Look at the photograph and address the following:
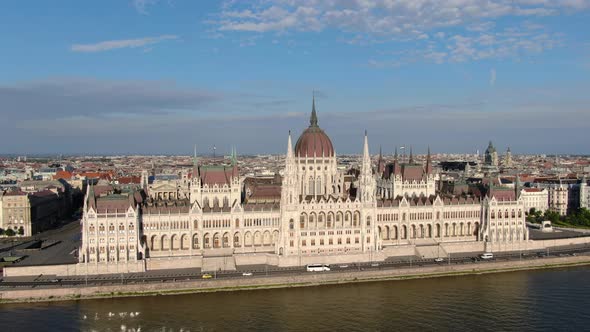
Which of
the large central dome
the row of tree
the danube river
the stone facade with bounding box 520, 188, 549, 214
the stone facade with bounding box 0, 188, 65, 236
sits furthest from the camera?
the stone facade with bounding box 520, 188, 549, 214

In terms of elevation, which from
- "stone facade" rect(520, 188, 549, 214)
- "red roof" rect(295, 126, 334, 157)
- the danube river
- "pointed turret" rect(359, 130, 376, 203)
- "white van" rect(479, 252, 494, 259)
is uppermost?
"red roof" rect(295, 126, 334, 157)

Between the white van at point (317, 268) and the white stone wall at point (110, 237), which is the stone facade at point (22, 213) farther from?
the white van at point (317, 268)

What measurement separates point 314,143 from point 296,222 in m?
20.8

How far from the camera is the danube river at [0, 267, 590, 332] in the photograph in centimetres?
6041

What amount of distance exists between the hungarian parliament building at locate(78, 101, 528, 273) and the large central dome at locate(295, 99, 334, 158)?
0.21 meters

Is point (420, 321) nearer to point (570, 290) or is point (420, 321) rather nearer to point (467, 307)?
point (467, 307)

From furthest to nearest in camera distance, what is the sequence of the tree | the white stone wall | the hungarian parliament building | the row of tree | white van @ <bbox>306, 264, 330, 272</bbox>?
the tree, the row of tree, the hungarian parliament building, white van @ <bbox>306, 264, 330, 272</bbox>, the white stone wall

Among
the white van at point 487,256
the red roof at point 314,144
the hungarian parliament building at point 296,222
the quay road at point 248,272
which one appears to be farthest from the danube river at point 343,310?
the red roof at point 314,144

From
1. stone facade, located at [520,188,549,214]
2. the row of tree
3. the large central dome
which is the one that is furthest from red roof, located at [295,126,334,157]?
stone facade, located at [520,188,549,214]

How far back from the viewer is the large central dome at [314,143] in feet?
335

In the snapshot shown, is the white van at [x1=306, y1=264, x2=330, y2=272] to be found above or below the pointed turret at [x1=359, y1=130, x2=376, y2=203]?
below

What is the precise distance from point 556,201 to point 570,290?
7372 cm

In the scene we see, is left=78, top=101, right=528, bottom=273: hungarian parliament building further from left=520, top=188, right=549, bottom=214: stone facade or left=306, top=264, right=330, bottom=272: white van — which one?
left=520, top=188, right=549, bottom=214: stone facade

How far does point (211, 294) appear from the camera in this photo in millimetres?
72938
